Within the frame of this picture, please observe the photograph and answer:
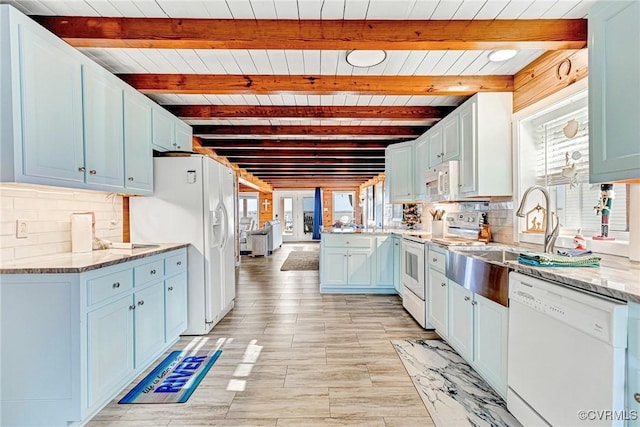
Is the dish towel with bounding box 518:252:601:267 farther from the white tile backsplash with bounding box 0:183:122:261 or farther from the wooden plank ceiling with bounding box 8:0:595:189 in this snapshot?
the white tile backsplash with bounding box 0:183:122:261

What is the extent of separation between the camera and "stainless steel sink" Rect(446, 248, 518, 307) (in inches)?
71.9

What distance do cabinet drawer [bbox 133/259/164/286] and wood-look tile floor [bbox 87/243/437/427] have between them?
742 mm

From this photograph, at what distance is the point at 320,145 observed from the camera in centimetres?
516

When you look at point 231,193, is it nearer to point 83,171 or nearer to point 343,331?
point 83,171

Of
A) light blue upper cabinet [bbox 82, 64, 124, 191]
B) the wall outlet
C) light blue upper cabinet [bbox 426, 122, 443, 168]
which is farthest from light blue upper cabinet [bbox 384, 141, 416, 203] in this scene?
the wall outlet

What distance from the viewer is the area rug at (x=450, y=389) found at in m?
1.78

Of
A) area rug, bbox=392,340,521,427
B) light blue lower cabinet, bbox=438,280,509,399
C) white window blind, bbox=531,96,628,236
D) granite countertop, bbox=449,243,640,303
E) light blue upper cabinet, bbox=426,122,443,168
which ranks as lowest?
area rug, bbox=392,340,521,427

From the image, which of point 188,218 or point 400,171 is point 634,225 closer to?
point 400,171

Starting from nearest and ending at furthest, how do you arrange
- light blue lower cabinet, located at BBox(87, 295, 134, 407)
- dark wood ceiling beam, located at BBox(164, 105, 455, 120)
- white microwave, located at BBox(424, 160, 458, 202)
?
light blue lower cabinet, located at BBox(87, 295, 134, 407)
white microwave, located at BBox(424, 160, 458, 202)
dark wood ceiling beam, located at BBox(164, 105, 455, 120)

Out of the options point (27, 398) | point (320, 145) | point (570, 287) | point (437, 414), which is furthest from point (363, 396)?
point (320, 145)

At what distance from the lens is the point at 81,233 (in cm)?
232

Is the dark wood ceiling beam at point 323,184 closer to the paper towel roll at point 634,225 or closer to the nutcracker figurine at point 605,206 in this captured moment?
the nutcracker figurine at point 605,206

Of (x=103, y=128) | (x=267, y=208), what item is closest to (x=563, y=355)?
(x=103, y=128)

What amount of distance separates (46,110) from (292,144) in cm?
357
